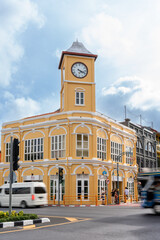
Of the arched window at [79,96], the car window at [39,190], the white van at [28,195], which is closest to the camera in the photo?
the white van at [28,195]

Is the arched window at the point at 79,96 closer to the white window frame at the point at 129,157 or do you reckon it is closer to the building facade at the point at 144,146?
the white window frame at the point at 129,157

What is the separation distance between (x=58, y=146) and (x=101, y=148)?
189 inches

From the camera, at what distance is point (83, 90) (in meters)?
37.1

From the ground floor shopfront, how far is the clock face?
10370 millimetres

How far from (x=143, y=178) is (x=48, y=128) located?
17.7 metres

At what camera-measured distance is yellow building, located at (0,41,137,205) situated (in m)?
33.0

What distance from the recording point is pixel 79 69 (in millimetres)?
37594

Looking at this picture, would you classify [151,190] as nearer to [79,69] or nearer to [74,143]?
[74,143]

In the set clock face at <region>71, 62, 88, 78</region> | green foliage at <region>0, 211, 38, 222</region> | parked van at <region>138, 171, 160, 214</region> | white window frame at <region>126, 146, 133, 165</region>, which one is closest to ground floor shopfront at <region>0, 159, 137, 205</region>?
white window frame at <region>126, 146, 133, 165</region>

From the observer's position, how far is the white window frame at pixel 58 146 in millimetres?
33875

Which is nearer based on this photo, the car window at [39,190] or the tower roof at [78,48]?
the car window at [39,190]

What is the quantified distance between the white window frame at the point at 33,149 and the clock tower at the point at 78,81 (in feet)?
15.8

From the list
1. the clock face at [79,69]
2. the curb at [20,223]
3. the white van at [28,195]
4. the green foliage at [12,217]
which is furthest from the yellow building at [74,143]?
the curb at [20,223]

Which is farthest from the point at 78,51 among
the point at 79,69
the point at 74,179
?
the point at 74,179
